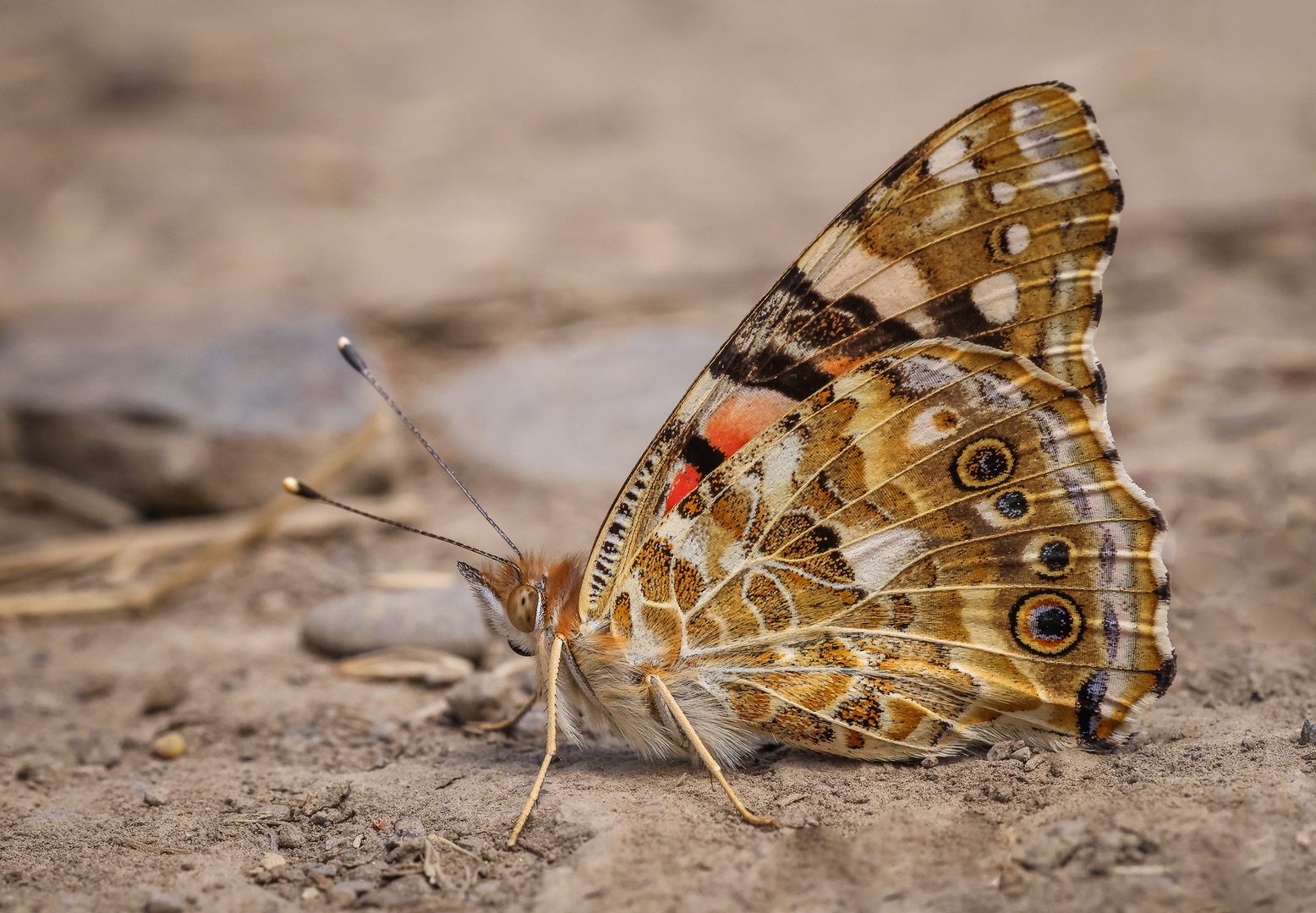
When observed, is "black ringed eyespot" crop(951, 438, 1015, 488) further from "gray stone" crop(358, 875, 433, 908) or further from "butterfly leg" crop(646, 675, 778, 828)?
"gray stone" crop(358, 875, 433, 908)

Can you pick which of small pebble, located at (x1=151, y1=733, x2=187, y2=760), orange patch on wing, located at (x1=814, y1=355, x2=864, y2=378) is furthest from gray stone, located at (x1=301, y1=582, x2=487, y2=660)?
orange patch on wing, located at (x1=814, y1=355, x2=864, y2=378)

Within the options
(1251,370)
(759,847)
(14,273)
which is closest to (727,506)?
(759,847)

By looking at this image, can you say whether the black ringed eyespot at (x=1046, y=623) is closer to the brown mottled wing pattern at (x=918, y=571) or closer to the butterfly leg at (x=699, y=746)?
the brown mottled wing pattern at (x=918, y=571)

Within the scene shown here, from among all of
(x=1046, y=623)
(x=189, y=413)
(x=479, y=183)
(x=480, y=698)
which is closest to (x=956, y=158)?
(x=1046, y=623)

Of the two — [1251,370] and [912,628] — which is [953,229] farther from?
[1251,370]

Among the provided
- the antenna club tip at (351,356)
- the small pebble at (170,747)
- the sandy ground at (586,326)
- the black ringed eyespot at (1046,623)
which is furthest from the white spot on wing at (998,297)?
the small pebble at (170,747)
